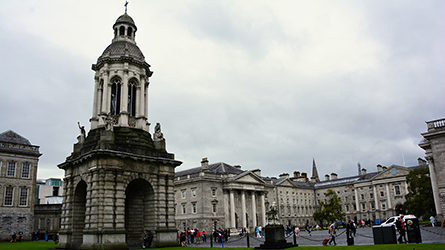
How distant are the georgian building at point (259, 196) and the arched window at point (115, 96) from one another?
21.2 metres

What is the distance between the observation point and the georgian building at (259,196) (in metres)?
55.7

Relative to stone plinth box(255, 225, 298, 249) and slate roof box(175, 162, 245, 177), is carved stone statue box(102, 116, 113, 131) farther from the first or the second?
slate roof box(175, 162, 245, 177)

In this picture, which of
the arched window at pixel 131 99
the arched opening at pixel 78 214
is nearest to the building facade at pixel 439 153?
the arched window at pixel 131 99

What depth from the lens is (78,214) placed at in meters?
22.8

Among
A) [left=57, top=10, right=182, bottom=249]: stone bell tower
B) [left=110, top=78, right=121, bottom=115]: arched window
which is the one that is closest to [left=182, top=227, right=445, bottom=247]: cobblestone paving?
[left=57, top=10, right=182, bottom=249]: stone bell tower

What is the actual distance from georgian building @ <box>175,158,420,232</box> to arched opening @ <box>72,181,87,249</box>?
21166mm

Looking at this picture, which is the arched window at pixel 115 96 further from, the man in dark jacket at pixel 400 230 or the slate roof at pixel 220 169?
the slate roof at pixel 220 169

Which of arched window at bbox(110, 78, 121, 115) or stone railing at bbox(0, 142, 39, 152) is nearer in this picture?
arched window at bbox(110, 78, 121, 115)

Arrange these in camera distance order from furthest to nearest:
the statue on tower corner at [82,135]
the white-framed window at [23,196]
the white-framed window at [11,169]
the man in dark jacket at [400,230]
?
the white-framed window at [23,196] → the white-framed window at [11,169] → the statue on tower corner at [82,135] → the man in dark jacket at [400,230]

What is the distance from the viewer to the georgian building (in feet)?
183

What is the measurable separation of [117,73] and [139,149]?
6141mm

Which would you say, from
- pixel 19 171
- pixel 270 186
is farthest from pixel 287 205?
pixel 19 171

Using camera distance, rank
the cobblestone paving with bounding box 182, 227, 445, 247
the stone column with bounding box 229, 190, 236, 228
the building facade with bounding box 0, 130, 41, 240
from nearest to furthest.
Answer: the cobblestone paving with bounding box 182, 227, 445, 247 → the building facade with bounding box 0, 130, 41, 240 → the stone column with bounding box 229, 190, 236, 228

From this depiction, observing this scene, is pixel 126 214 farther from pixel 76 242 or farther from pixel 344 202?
pixel 344 202
